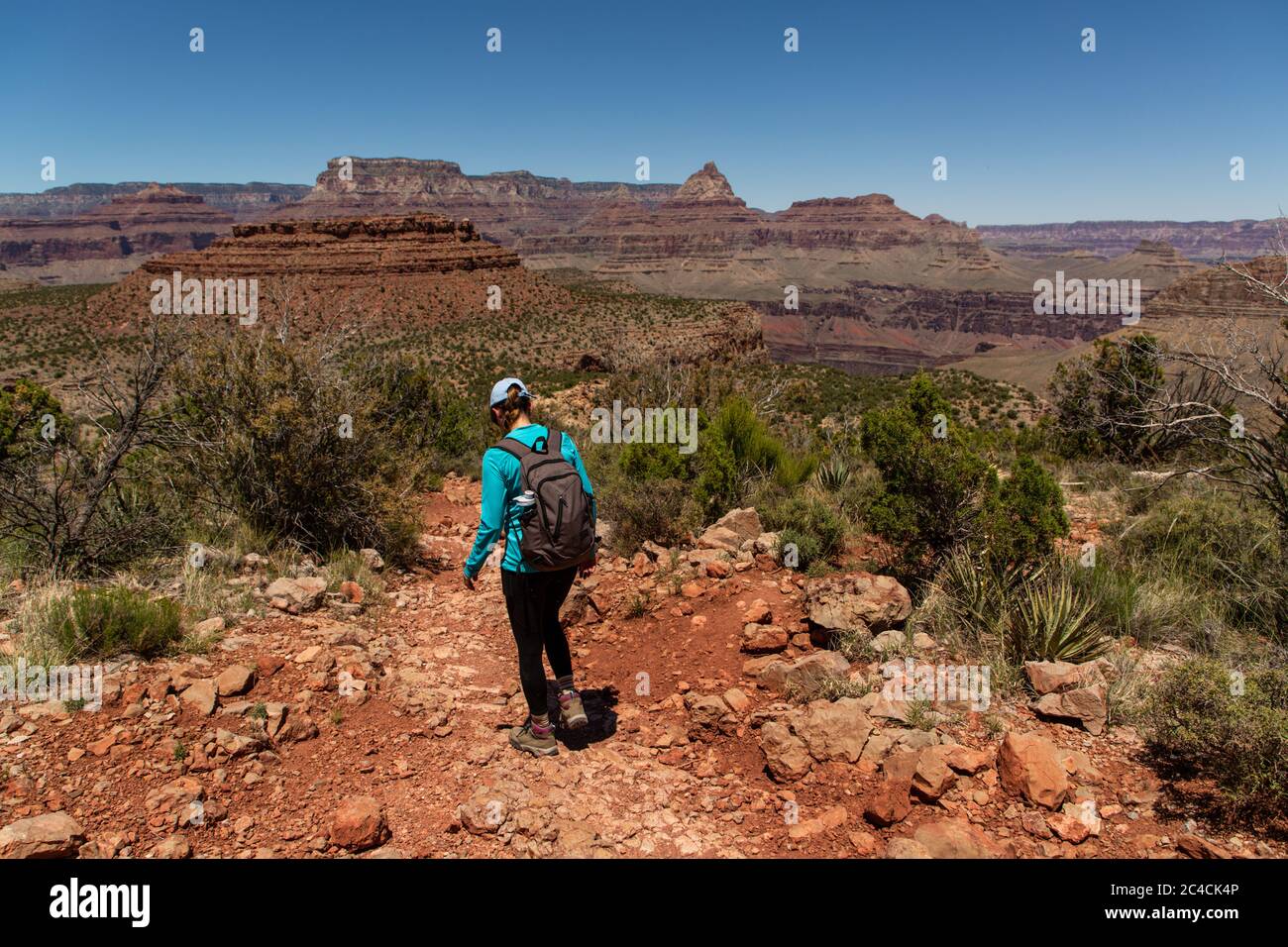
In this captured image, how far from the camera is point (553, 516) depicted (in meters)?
3.40

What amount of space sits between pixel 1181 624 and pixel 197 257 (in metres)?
68.3

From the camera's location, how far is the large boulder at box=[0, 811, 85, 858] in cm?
243

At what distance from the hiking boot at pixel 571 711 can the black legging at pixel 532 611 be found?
7.6 inches

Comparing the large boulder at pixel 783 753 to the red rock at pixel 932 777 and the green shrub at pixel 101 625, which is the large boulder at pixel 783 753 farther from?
the green shrub at pixel 101 625

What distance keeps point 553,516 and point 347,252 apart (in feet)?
203

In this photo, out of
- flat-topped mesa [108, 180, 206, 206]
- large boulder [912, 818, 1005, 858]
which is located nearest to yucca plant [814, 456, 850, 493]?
large boulder [912, 818, 1005, 858]

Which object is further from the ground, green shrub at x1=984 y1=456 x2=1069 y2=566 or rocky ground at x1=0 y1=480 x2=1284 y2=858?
green shrub at x1=984 y1=456 x2=1069 y2=566

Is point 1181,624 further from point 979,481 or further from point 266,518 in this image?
point 266,518

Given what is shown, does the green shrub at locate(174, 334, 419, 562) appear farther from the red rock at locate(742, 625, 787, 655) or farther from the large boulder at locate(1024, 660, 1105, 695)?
the large boulder at locate(1024, 660, 1105, 695)

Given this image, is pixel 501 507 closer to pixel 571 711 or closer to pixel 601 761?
pixel 571 711

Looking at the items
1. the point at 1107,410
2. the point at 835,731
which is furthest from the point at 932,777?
the point at 1107,410
